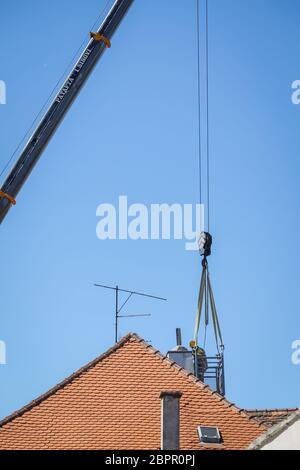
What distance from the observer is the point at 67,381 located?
31.1 meters

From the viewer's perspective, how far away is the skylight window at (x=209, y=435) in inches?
1148

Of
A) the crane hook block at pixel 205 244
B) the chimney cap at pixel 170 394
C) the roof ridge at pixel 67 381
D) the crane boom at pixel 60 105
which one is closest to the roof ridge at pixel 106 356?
the roof ridge at pixel 67 381

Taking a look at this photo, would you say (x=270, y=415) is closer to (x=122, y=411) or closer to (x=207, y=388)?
(x=207, y=388)

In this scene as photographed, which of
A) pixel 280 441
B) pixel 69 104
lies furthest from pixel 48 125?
pixel 280 441

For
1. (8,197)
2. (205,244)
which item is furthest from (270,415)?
(8,197)

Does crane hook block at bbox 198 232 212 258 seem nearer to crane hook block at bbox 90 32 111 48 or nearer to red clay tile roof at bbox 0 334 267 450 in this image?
red clay tile roof at bbox 0 334 267 450

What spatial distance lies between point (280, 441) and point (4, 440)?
8637 millimetres

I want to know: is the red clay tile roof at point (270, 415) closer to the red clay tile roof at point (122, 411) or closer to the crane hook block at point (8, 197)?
the red clay tile roof at point (122, 411)

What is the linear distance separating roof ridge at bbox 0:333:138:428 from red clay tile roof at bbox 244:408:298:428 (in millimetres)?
3593

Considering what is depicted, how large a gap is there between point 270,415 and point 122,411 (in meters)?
3.78

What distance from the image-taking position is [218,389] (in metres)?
35.4

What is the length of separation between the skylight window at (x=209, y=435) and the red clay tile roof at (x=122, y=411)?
156mm

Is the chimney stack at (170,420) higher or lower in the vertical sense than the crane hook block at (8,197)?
lower

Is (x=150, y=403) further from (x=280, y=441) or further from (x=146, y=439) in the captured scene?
(x=280, y=441)
